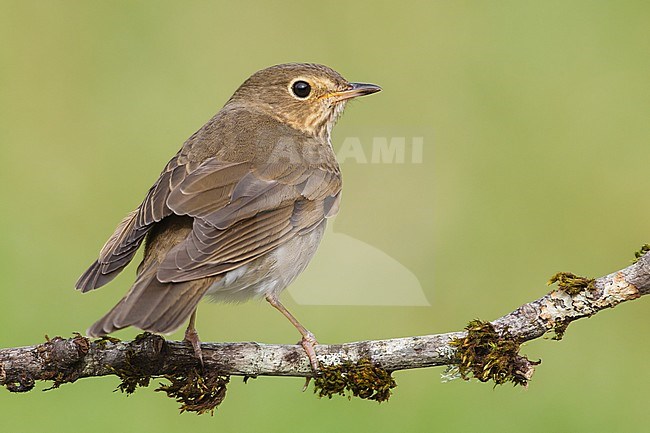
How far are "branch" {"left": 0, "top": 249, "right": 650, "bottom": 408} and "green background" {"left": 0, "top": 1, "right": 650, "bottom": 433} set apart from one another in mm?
2611

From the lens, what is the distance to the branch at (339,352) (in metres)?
5.20

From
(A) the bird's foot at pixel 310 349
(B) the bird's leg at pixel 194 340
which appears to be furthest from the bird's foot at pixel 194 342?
(A) the bird's foot at pixel 310 349

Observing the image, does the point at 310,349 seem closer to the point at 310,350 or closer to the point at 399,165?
the point at 310,350

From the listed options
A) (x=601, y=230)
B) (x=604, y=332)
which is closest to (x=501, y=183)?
(x=601, y=230)

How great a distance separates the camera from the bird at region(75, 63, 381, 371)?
5.77 metres

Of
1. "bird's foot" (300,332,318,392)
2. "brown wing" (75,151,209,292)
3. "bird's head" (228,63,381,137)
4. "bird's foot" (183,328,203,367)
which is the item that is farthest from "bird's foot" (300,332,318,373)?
"bird's head" (228,63,381,137)

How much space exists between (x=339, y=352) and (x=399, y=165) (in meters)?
4.19

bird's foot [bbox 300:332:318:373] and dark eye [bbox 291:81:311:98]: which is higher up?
dark eye [bbox 291:81:311:98]

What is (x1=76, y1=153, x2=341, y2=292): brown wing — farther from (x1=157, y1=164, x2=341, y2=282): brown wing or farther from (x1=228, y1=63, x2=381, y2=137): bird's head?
(x1=228, y1=63, x2=381, y2=137): bird's head

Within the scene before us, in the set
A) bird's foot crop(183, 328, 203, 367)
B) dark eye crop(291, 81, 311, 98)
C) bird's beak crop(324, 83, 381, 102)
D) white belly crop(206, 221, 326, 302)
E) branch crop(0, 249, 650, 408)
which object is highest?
dark eye crop(291, 81, 311, 98)

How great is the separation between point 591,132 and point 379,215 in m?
3.94

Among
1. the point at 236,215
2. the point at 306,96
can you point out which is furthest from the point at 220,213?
the point at 306,96

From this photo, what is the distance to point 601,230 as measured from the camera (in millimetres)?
11078

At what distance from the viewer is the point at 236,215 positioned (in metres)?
6.24
